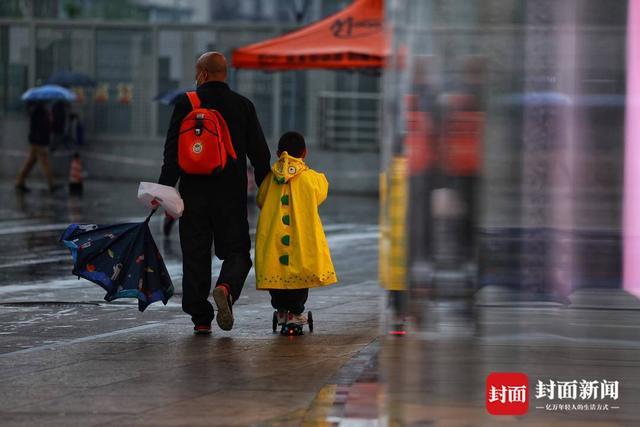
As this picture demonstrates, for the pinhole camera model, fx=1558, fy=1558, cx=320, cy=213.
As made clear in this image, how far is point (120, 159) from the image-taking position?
3297 cm

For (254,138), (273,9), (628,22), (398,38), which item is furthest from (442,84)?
(273,9)

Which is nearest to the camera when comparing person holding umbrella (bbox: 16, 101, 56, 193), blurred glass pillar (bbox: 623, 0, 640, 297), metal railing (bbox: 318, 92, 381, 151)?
blurred glass pillar (bbox: 623, 0, 640, 297)

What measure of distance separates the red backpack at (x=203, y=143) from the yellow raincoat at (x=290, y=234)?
37cm

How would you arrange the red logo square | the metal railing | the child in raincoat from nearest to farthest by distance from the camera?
the red logo square → the child in raincoat → the metal railing

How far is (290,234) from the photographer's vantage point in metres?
9.65

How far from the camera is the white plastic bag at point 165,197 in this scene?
31.3 feet

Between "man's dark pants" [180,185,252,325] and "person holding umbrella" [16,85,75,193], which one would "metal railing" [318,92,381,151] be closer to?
"person holding umbrella" [16,85,75,193]

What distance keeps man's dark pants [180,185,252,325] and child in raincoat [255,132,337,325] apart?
0.14 m

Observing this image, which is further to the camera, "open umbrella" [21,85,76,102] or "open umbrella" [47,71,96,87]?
"open umbrella" [47,71,96,87]

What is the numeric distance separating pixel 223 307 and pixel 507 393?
3.86 metres

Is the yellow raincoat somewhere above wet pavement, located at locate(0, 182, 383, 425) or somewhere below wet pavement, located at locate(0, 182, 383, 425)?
above

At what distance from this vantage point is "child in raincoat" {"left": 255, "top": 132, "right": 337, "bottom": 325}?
9594 millimetres

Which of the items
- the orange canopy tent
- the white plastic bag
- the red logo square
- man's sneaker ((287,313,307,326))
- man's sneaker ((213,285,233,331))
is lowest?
man's sneaker ((287,313,307,326))

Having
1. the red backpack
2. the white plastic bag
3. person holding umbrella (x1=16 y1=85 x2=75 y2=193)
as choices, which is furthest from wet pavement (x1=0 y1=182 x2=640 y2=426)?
person holding umbrella (x1=16 y1=85 x2=75 y2=193)
